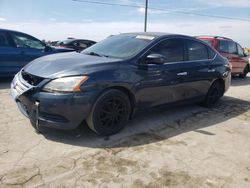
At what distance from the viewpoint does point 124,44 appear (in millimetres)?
5008

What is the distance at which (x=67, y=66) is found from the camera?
3.99 metres

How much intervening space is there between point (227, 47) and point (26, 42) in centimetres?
732

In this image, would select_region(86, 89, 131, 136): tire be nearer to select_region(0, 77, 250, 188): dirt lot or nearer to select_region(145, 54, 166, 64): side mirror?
select_region(0, 77, 250, 188): dirt lot

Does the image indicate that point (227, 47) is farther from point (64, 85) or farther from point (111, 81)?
point (64, 85)

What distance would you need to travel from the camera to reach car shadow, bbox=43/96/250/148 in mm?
4113

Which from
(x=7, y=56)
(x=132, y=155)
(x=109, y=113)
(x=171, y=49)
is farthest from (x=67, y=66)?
(x=7, y=56)

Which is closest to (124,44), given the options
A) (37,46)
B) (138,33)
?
(138,33)

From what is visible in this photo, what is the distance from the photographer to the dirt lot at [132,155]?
3.14 metres

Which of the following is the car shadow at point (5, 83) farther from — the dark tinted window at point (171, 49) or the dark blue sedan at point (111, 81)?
the dark tinted window at point (171, 49)

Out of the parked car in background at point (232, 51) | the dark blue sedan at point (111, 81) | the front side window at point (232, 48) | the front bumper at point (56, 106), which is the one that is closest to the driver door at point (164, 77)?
the dark blue sedan at point (111, 81)

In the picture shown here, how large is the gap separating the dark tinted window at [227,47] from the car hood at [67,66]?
7.40 m

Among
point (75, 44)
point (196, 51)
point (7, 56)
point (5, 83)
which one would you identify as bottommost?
point (5, 83)

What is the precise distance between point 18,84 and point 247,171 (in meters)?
3.43

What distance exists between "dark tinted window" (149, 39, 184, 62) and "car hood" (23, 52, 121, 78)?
0.95m
